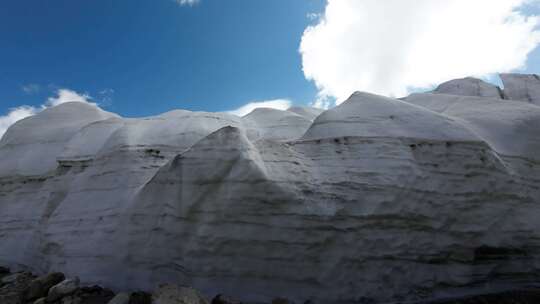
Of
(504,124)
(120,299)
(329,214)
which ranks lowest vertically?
(120,299)

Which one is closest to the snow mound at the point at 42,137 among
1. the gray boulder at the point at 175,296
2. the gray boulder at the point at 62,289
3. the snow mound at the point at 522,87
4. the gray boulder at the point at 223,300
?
the gray boulder at the point at 62,289

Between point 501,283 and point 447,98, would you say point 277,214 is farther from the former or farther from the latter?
point 447,98

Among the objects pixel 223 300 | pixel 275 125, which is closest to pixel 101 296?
pixel 223 300

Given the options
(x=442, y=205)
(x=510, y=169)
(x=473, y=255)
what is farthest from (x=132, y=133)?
(x=510, y=169)

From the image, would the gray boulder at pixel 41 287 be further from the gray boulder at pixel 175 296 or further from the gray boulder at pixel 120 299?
the gray boulder at pixel 175 296

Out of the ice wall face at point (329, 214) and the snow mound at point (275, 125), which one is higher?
the snow mound at point (275, 125)

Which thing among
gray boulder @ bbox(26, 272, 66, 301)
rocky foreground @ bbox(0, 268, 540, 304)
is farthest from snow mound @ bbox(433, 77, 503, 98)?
gray boulder @ bbox(26, 272, 66, 301)

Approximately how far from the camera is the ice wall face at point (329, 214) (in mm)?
4711

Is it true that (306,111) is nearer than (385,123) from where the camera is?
No

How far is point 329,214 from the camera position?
15.5ft

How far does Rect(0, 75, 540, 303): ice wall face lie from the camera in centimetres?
471

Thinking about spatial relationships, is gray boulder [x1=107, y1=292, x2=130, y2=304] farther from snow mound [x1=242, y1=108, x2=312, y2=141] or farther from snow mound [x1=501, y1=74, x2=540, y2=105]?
snow mound [x1=501, y1=74, x2=540, y2=105]

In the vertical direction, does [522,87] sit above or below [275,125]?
above

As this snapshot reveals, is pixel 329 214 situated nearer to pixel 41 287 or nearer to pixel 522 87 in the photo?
pixel 41 287
